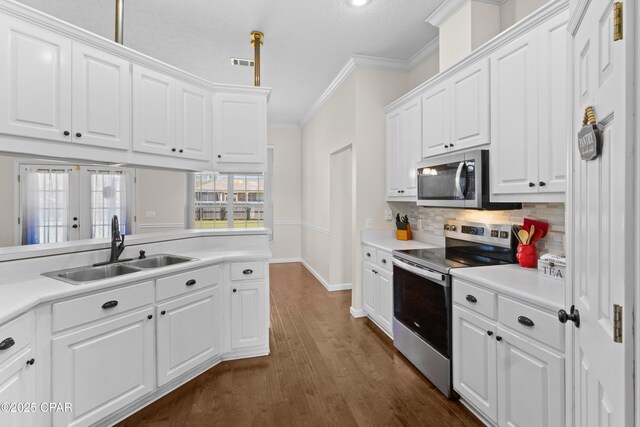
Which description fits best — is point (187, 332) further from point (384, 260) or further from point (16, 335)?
point (384, 260)

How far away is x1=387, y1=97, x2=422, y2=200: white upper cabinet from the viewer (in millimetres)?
3175

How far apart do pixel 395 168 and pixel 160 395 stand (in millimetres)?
2932

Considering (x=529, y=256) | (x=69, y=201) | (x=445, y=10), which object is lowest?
(x=529, y=256)

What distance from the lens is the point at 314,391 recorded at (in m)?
2.34

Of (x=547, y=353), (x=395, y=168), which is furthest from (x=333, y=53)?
(x=547, y=353)

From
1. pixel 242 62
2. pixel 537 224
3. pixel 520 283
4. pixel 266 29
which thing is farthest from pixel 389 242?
pixel 242 62

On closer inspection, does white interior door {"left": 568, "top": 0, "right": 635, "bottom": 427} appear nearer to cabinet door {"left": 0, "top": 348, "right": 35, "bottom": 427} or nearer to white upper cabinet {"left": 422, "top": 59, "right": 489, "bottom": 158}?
white upper cabinet {"left": 422, "top": 59, "right": 489, "bottom": 158}

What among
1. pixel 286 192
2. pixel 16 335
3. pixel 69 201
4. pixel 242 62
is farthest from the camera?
pixel 286 192

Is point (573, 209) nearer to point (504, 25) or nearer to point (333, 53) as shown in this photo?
point (504, 25)

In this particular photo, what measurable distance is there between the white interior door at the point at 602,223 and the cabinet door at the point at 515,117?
0.72 metres

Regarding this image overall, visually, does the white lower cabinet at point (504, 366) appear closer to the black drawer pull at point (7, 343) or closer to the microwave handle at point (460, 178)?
the microwave handle at point (460, 178)

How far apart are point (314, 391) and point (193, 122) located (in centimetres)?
244

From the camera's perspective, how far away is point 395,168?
3.57 metres

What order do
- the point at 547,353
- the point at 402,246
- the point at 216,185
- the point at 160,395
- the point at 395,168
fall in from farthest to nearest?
the point at 216,185 → the point at 395,168 → the point at 402,246 → the point at 160,395 → the point at 547,353
